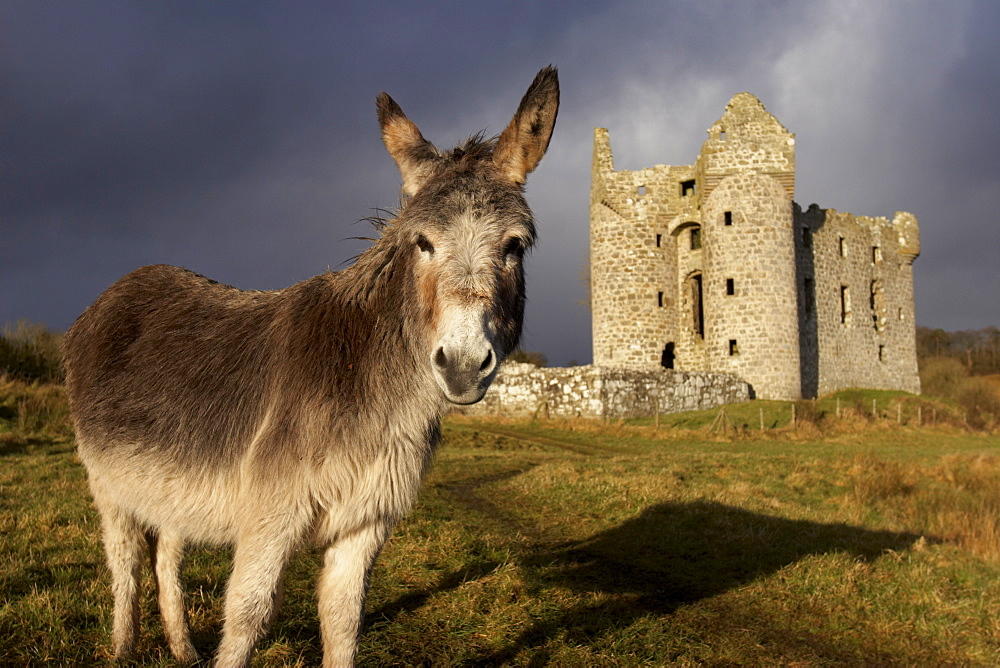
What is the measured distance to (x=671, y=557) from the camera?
7.23 m

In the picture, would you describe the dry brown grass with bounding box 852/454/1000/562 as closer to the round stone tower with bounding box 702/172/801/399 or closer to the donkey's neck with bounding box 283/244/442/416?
the donkey's neck with bounding box 283/244/442/416

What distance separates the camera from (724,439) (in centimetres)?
2162

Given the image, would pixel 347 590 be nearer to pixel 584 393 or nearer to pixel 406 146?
pixel 406 146

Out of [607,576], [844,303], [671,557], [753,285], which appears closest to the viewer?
[607,576]

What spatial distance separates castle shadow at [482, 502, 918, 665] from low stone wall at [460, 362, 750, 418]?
16104mm

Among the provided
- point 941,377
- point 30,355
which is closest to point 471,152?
point 30,355

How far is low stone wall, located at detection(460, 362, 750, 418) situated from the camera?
25359mm

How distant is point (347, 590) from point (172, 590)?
1756 millimetres

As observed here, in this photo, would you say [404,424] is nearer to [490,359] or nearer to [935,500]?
[490,359]

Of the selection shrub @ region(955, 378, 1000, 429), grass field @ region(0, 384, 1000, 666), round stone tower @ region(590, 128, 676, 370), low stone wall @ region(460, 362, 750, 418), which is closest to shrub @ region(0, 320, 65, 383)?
grass field @ region(0, 384, 1000, 666)

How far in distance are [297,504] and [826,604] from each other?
5.09m

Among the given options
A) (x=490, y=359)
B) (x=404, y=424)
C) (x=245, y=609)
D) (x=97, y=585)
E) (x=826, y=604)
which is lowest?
(x=826, y=604)

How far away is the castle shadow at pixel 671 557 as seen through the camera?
5445 mm

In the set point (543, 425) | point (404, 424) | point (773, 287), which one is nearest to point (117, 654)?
point (404, 424)
